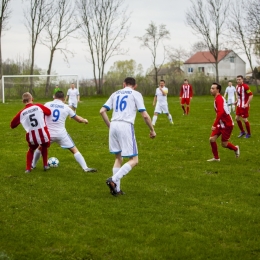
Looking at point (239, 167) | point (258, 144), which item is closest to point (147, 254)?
point (239, 167)

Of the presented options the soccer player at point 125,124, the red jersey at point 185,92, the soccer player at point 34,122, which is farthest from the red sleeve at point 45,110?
the red jersey at point 185,92

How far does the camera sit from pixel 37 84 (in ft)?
148

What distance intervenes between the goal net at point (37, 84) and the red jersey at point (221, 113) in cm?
3325

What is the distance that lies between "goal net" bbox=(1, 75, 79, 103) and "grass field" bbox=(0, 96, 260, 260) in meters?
32.0

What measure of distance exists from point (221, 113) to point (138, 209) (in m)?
4.42

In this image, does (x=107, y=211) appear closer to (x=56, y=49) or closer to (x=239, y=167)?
(x=239, y=167)

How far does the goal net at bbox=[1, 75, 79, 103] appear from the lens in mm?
43178

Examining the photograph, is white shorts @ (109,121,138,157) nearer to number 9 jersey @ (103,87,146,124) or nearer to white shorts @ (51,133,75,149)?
number 9 jersey @ (103,87,146,124)

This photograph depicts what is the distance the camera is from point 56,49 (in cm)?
5412

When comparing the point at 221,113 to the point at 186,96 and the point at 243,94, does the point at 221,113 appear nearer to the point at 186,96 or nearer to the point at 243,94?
the point at 243,94

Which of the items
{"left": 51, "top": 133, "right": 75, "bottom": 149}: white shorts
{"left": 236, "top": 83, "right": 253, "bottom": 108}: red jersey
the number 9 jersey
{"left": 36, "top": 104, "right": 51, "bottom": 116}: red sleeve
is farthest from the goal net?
the number 9 jersey

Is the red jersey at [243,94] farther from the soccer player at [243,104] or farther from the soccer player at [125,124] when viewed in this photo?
the soccer player at [125,124]

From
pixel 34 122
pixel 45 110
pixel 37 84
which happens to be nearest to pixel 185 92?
pixel 45 110

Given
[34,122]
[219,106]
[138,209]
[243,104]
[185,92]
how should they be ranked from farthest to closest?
[185,92] → [243,104] → [219,106] → [34,122] → [138,209]
